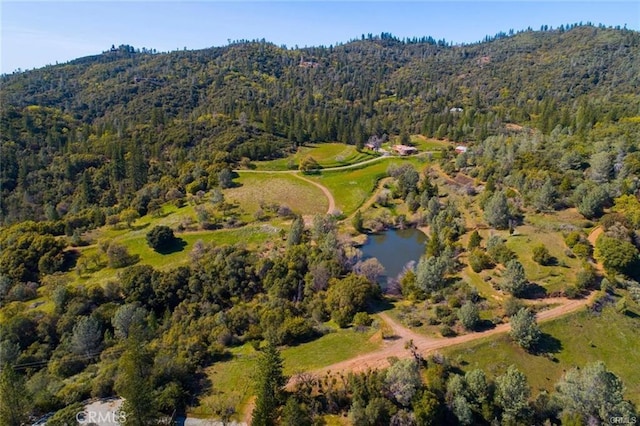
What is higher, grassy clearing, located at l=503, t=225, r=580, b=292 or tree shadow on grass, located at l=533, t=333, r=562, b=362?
grassy clearing, located at l=503, t=225, r=580, b=292

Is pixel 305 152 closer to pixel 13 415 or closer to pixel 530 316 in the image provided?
pixel 530 316

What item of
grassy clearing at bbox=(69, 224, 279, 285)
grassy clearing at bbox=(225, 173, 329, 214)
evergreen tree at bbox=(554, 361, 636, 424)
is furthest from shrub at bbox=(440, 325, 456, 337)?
grassy clearing at bbox=(225, 173, 329, 214)

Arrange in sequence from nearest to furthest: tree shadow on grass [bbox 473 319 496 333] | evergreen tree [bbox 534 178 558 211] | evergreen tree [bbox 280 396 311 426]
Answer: evergreen tree [bbox 280 396 311 426]
tree shadow on grass [bbox 473 319 496 333]
evergreen tree [bbox 534 178 558 211]

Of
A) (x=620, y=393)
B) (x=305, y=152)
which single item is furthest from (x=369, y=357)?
(x=305, y=152)

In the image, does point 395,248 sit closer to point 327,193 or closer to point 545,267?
point 545,267

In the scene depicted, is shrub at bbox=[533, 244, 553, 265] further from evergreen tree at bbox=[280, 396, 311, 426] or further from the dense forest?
evergreen tree at bbox=[280, 396, 311, 426]

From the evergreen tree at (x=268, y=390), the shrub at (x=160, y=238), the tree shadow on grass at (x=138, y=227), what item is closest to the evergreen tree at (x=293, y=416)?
the evergreen tree at (x=268, y=390)
